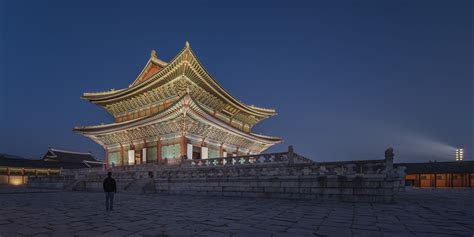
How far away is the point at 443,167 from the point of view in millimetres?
32562

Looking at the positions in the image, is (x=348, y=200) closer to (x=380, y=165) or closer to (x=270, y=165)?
(x=380, y=165)

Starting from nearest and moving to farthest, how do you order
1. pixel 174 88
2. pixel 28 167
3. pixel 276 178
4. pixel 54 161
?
pixel 276 178 → pixel 174 88 → pixel 28 167 → pixel 54 161

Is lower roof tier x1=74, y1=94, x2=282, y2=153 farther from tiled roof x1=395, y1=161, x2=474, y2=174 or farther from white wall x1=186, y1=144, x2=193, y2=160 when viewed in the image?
tiled roof x1=395, y1=161, x2=474, y2=174

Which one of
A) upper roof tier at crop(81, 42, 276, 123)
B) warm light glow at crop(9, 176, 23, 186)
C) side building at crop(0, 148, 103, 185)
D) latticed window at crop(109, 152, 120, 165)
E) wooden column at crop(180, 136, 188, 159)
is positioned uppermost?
upper roof tier at crop(81, 42, 276, 123)

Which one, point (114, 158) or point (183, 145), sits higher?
point (183, 145)

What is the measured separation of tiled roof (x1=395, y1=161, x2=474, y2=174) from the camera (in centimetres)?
3083

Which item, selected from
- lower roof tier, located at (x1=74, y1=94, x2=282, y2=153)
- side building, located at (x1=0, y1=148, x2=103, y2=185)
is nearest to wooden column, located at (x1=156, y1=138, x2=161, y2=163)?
lower roof tier, located at (x1=74, y1=94, x2=282, y2=153)

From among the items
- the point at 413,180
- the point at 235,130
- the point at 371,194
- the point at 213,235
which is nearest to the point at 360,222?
the point at 213,235

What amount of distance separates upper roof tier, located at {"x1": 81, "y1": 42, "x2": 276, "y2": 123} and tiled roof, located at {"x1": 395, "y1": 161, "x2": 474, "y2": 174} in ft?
63.4

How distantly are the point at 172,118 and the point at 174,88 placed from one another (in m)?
3.83

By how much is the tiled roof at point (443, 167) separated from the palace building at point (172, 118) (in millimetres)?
19137

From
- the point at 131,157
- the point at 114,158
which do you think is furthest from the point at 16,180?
the point at 131,157

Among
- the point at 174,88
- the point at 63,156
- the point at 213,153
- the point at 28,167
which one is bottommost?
the point at 28,167

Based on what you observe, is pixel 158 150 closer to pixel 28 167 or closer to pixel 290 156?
pixel 290 156
